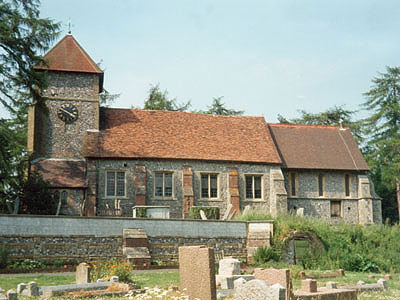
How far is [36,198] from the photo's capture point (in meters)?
29.3

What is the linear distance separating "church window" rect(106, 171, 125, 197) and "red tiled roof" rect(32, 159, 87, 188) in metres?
1.52

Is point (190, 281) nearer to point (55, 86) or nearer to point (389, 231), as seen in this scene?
point (389, 231)

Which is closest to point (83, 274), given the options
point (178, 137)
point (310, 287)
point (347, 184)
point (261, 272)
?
point (261, 272)

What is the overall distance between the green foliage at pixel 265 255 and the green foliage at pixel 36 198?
11.8 metres

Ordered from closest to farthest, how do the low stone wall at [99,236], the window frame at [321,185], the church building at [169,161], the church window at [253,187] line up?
the low stone wall at [99,236] → the church building at [169,161] → the church window at [253,187] → the window frame at [321,185]

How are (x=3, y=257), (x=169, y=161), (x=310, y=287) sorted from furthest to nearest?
(x=169, y=161)
(x=3, y=257)
(x=310, y=287)

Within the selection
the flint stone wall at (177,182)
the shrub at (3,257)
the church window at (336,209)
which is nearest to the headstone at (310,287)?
the shrub at (3,257)

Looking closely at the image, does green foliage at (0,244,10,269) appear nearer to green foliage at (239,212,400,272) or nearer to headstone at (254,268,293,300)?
green foliage at (239,212,400,272)

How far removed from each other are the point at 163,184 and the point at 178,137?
3748 millimetres

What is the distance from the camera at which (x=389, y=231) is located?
30.2 meters

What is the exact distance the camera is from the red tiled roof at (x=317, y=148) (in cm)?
3834

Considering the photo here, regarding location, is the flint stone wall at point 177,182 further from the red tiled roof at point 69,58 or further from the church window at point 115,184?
the red tiled roof at point 69,58

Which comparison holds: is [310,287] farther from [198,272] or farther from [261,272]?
[198,272]

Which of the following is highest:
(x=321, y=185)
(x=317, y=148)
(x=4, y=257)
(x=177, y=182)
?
(x=317, y=148)
